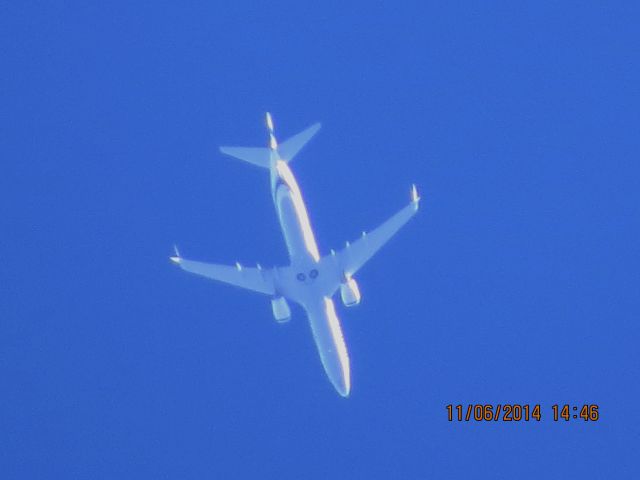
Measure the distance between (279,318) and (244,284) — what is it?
11.2 ft

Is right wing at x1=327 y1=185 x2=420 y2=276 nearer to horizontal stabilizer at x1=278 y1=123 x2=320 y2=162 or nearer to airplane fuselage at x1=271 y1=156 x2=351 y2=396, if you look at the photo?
airplane fuselage at x1=271 y1=156 x2=351 y2=396

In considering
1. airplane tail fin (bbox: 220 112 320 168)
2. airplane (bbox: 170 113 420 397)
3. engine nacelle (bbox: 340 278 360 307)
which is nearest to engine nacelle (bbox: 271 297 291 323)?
airplane (bbox: 170 113 420 397)

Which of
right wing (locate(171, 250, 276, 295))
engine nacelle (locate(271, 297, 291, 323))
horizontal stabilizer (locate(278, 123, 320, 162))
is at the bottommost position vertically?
engine nacelle (locate(271, 297, 291, 323))

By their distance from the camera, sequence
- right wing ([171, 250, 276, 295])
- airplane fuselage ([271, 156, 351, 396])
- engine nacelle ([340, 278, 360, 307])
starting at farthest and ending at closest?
right wing ([171, 250, 276, 295])
engine nacelle ([340, 278, 360, 307])
airplane fuselage ([271, 156, 351, 396])

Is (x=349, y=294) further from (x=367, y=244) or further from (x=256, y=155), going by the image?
(x=256, y=155)

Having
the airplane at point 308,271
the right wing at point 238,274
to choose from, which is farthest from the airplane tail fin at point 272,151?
the right wing at point 238,274

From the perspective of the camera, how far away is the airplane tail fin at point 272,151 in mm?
71062

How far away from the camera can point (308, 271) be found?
235 feet

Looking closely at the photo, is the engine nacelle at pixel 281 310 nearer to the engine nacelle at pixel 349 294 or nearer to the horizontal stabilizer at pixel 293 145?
the engine nacelle at pixel 349 294

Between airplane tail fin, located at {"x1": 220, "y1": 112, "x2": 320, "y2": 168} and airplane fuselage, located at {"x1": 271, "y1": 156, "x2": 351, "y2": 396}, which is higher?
airplane tail fin, located at {"x1": 220, "y1": 112, "x2": 320, "y2": 168}

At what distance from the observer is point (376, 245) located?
72312 mm

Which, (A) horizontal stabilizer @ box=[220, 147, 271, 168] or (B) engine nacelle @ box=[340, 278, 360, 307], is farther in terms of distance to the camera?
(A) horizontal stabilizer @ box=[220, 147, 271, 168]

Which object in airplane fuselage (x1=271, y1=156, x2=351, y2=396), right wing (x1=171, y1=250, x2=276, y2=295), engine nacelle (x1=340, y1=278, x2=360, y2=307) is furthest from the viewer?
right wing (x1=171, y1=250, x2=276, y2=295)

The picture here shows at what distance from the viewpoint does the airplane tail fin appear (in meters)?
71.1
